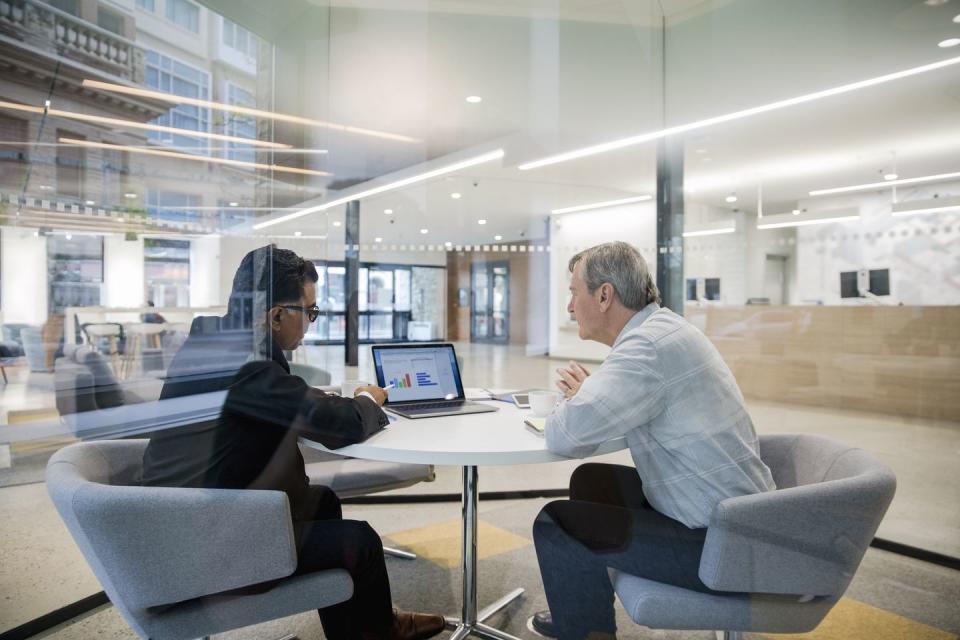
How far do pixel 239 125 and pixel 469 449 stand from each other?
2.41 metres

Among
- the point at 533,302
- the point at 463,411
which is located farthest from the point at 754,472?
the point at 533,302

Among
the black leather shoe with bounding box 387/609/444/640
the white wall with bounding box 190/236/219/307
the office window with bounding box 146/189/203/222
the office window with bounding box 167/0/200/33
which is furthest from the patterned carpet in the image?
the office window with bounding box 167/0/200/33

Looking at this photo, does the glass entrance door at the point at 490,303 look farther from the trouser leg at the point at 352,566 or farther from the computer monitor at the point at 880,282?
the trouser leg at the point at 352,566

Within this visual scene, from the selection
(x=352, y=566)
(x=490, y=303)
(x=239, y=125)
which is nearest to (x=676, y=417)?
(x=352, y=566)

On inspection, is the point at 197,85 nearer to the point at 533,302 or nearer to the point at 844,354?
the point at 533,302

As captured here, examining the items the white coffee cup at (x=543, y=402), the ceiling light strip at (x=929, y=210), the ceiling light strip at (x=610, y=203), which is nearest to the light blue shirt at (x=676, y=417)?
the white coffee cup at (x=543, y=402)

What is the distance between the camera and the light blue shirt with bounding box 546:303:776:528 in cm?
130

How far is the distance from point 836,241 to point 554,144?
2734 millimetres

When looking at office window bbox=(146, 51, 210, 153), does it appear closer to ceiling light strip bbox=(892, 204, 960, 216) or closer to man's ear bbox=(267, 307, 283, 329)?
man's ear bbox=(267, 307, 283, 329)

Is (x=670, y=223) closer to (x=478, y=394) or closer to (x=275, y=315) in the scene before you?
(x=478, y=394)

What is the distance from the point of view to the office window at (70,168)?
2.18 meters

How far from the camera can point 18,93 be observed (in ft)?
6.39

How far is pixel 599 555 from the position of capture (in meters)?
1.37

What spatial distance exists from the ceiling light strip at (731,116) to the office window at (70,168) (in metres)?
3.52
